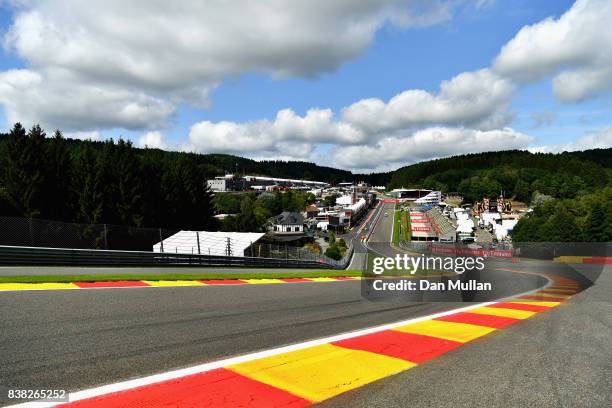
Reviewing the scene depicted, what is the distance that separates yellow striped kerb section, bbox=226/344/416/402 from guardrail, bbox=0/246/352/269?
564 inches

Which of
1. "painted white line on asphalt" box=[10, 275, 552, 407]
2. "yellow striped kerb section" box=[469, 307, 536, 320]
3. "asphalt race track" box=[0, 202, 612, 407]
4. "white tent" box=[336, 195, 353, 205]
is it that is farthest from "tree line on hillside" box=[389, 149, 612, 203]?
"painted white line on asphalt" box=[10, 275, 552, 407]

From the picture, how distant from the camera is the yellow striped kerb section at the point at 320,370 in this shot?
3533mm

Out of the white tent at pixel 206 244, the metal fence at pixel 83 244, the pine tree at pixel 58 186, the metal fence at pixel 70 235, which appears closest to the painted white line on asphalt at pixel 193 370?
the metal fence at pixel 83 244

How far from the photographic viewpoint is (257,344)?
4.91m

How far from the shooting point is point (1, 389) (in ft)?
10.5

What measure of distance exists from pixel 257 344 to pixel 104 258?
14.5 meters

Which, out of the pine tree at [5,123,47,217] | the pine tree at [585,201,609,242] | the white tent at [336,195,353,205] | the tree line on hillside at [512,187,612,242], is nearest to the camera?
the pine tree at [5,123,47,217]

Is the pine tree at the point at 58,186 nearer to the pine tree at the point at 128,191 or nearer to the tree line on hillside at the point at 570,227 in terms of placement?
the pine tree at the point at 128,191

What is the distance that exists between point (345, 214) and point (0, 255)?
4462 inches

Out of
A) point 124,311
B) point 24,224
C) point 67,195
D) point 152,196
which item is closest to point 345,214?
point 152,196

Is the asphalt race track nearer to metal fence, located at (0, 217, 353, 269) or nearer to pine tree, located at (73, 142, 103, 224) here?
metal fence, located at (0, 217, 353, 269)

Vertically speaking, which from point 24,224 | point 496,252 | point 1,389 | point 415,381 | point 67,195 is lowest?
point 496,252

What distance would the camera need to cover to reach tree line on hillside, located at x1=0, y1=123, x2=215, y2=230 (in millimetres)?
36312

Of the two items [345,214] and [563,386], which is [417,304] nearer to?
[563,386]
